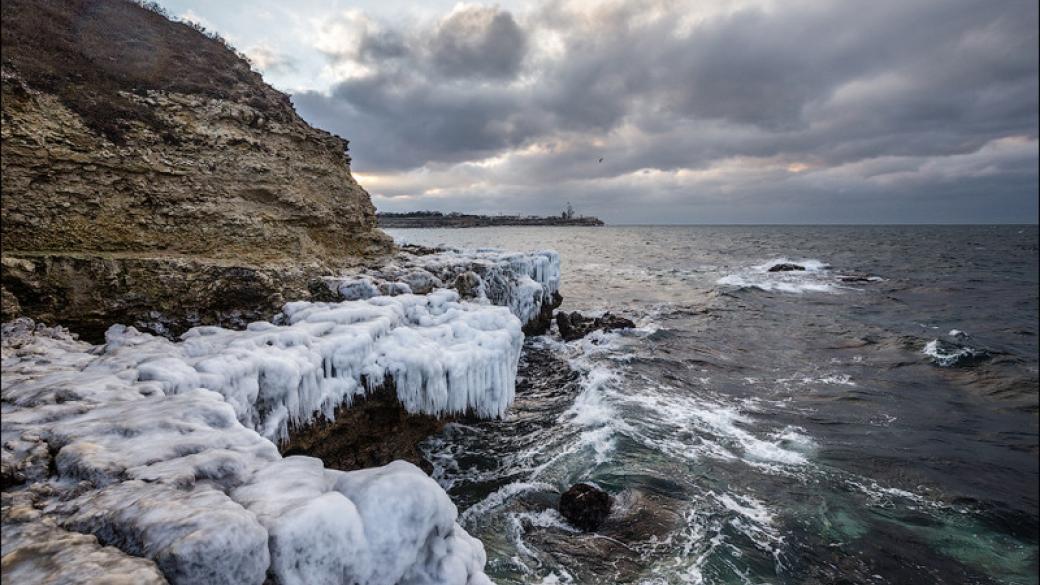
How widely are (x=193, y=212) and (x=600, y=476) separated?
43.4 feet

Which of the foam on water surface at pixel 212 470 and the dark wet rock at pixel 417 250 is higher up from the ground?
the dark wet rock at pixel 417 250

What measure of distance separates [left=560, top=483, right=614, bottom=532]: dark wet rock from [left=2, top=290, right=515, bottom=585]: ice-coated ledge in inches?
232

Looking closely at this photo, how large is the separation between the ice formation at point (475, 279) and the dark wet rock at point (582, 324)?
1649 millimetres

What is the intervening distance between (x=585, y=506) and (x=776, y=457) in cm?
696

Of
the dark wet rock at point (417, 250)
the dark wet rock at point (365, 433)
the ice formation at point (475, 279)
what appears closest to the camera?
the dark wet rock at point (365, 433)

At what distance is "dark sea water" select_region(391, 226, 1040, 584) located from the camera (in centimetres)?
962

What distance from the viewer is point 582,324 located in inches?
1163

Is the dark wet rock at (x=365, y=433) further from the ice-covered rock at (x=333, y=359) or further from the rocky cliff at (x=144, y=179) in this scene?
the rocky cliff at (x=144, y=179)

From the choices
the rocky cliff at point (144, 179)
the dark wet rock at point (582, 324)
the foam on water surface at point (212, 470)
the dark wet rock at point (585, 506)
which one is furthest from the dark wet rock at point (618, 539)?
the dark wet rock at point (582, 324)

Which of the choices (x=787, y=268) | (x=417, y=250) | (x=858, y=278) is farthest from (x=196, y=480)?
(x=787, y=268)

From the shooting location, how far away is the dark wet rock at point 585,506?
1070 centimetres

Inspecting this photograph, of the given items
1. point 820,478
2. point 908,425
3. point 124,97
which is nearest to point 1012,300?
point 908,425

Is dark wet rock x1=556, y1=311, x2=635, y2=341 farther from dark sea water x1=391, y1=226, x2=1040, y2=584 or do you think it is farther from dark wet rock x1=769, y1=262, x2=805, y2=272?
dark wet rock x1=769, y1=262, x2=805, y2=272

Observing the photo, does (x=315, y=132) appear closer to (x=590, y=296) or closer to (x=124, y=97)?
(x=124, y=97)
